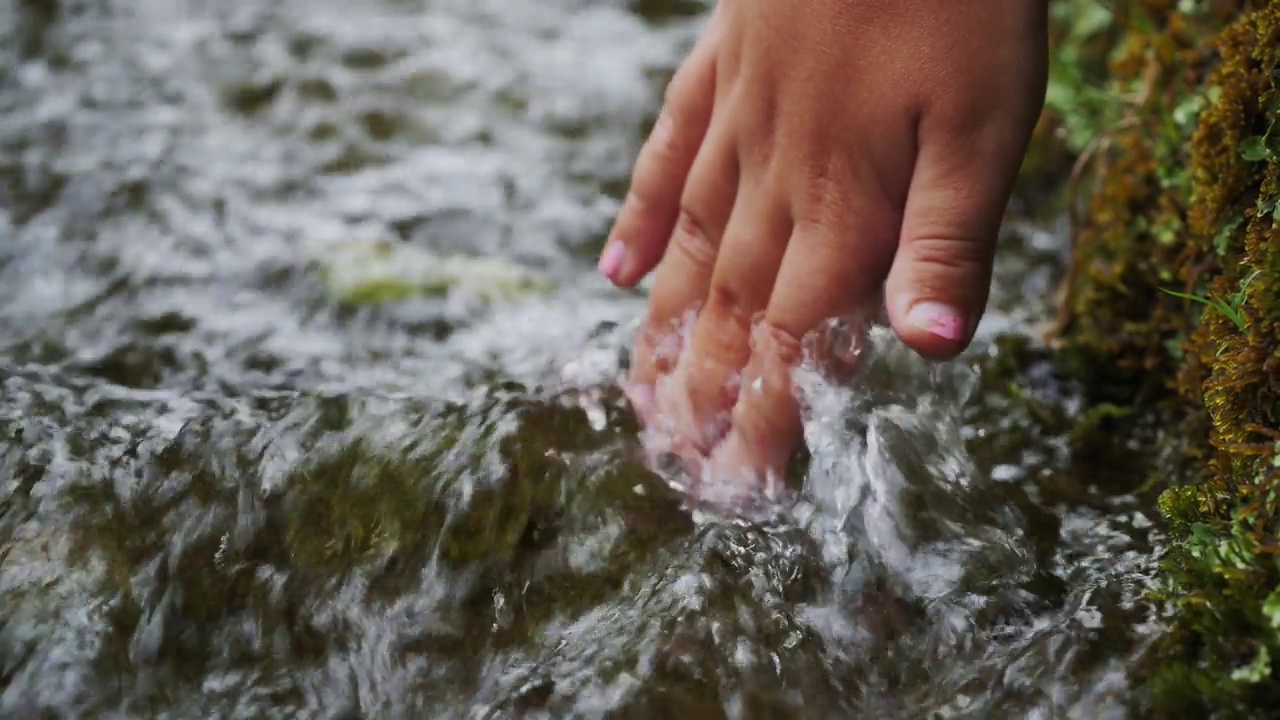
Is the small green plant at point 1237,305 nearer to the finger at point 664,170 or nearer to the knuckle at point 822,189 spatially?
the knuckle at point 822,189

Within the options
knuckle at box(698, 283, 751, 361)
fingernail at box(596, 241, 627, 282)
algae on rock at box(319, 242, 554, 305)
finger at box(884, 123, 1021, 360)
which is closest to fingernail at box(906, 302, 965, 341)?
finger at box(884, 123, 1021, 360)

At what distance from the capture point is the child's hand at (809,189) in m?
1.69

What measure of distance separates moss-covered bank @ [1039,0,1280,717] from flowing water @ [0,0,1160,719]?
0.47ft

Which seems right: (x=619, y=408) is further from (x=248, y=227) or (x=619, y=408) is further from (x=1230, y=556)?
(x=248, y=227)

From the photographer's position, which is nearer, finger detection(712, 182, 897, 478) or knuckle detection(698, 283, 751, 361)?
finger detection(712, 182, 897, 478)

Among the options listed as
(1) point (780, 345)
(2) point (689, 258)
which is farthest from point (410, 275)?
(1) point (780, 345)

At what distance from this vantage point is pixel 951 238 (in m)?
1.70

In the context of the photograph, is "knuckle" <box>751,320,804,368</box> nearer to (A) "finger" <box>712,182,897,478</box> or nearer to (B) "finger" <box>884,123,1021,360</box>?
(A) "finger" <box>712,182,897,478</box>

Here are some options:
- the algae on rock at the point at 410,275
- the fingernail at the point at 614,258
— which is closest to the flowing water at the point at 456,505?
the algae on rock at the point at 410,275

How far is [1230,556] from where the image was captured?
139 cm

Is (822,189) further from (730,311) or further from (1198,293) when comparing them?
(1198,293)

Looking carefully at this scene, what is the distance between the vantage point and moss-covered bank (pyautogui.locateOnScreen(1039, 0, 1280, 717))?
54.2 inches

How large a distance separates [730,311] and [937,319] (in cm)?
59

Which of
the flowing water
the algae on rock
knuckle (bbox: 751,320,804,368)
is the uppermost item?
knuckle (bbox: 751,320,804,368)
